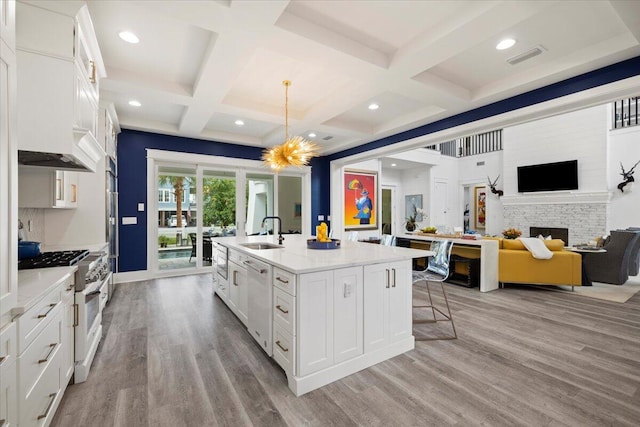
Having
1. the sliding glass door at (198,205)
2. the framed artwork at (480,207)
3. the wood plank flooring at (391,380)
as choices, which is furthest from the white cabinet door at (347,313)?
the framed artwork at (480,207)

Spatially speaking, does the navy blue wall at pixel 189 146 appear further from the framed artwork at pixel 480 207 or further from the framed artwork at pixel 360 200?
the framed artwork at pixel 480 207

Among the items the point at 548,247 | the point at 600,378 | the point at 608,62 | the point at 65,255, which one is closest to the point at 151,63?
the point at 65,255

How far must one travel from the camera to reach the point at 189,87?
149 inches

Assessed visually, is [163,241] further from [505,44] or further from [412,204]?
[412,204]

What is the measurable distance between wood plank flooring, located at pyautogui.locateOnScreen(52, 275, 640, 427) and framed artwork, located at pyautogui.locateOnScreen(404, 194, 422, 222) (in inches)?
270

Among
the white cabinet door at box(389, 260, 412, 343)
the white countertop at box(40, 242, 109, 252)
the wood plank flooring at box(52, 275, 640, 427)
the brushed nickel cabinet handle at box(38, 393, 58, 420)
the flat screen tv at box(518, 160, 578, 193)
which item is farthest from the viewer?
the flat screen tv at box(518, 160, 578, 193)

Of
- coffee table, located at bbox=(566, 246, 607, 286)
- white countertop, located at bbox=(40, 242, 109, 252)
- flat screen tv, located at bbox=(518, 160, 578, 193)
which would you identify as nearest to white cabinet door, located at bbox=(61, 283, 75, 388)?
white countertop, located at bbox=(40, 242, 109, 252)

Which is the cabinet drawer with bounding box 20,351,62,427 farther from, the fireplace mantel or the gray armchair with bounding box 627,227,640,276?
the fireplace mantel

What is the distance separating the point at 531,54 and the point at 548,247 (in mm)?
3125

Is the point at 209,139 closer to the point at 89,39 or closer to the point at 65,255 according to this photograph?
the point at 89,39

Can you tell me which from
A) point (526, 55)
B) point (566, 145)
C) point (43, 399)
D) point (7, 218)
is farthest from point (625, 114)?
point (43, 399)

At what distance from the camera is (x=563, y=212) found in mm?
7418

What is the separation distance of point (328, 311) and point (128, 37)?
3023mm

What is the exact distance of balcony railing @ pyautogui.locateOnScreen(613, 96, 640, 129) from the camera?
6671mm
